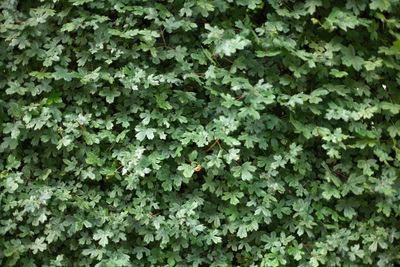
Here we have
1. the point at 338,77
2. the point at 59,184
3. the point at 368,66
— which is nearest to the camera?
the point at 368,66

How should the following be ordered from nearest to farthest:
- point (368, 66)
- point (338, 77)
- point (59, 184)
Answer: point (368, 66) < point (338, 77) < point (59, 184)

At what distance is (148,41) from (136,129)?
0.64 metres

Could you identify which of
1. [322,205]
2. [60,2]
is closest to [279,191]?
[322,205]

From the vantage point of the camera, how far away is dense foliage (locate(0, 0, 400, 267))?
8.31 feet

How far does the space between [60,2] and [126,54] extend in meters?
0.67

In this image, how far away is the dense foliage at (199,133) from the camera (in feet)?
8.31

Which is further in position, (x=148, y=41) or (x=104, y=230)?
(x=104, y=230)

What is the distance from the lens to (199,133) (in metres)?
2.56

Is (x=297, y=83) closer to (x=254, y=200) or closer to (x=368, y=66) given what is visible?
(x=368, y=66)

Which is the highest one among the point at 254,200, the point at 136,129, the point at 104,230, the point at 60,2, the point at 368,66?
the point at 60,2

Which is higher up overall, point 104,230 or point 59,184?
point 59,184

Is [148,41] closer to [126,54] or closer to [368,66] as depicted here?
[126,54]

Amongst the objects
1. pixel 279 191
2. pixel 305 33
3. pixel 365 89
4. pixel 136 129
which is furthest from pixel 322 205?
pixel 136 129

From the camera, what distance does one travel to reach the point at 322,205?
278 cm
